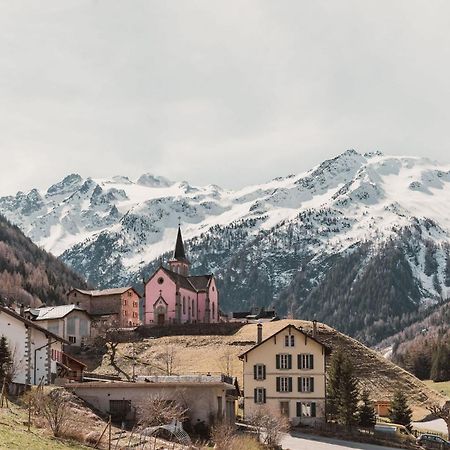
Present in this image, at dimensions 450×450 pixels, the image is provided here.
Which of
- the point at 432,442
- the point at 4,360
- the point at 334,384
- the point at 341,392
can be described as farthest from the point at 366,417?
the point at 4,360

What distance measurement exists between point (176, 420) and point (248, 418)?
62.2ft

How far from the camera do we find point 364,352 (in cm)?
12162

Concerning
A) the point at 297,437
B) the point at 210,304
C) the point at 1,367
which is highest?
the point at 210,304

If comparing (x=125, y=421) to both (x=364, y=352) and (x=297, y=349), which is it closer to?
(x=297, y=349)

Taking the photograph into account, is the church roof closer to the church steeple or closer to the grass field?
the church steeple

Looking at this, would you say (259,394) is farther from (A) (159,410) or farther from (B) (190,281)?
(B) (190,281)

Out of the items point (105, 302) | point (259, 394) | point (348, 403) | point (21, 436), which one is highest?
point (105, 302)

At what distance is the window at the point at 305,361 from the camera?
3401 inches

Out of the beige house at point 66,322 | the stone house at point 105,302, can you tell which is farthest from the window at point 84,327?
the stone house at point 105,302

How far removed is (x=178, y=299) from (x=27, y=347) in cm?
8604

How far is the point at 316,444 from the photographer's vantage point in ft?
234

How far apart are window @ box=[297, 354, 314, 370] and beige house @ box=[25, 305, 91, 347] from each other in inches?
1589

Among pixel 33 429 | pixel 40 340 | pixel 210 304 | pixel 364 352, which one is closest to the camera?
pixel 33 429

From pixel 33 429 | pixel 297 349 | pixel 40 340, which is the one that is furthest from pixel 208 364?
pixel 33 429
